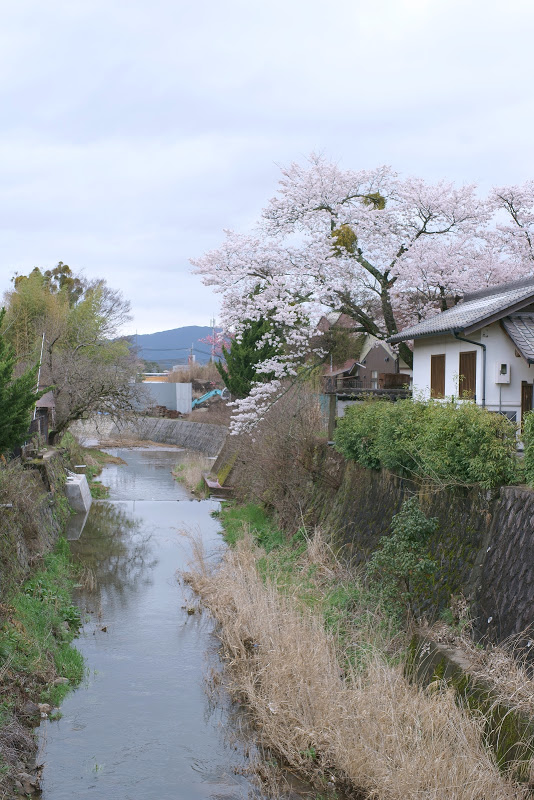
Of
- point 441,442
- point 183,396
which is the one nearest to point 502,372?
point 441,442

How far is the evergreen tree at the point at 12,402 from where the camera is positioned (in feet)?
42.8

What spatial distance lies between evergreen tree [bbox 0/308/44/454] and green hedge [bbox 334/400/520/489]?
242 inches

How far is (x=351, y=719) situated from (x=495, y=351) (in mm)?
11133

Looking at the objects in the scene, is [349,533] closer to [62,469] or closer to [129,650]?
[129,650]

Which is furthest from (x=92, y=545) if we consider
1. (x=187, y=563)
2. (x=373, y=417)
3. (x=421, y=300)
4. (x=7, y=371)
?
(x=421, y=300)

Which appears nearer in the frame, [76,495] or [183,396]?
[76,495]

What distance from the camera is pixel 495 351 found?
16.8 metres

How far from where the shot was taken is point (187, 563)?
1630 cm

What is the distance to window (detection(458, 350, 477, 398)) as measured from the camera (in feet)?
56.0

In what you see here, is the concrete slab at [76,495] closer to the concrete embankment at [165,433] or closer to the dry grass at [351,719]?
the dry grass at [351,719]

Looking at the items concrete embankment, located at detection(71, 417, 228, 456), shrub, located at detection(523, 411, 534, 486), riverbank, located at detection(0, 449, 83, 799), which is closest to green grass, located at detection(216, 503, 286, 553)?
riverbank, located at detection(0, 449, 83, 799)

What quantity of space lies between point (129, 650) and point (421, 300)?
14443mm

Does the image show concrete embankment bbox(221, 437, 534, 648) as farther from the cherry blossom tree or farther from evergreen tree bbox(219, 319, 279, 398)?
evergreen tree bbox(219, 319, 279, 398)

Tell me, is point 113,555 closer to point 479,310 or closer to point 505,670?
point 479,310
